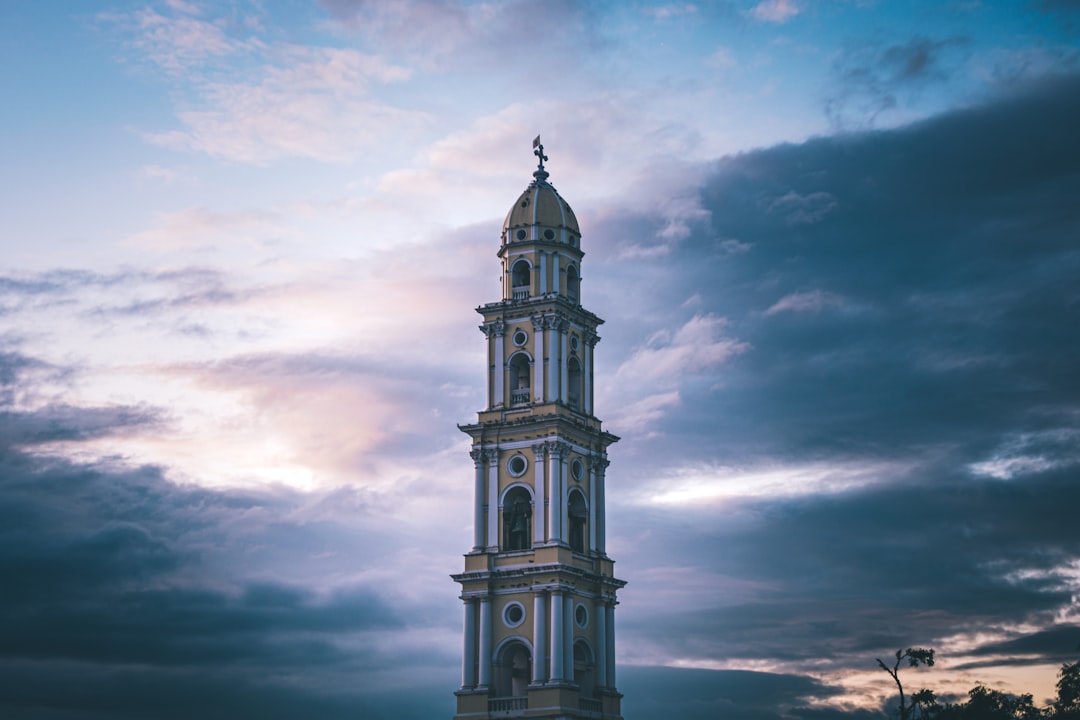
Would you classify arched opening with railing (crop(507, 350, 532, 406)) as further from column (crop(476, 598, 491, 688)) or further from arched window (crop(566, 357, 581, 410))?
column (crop(476, 598, 491, 688))

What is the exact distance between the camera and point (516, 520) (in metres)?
90.5

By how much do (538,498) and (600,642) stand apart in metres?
8.87

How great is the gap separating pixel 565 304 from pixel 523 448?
865 cm

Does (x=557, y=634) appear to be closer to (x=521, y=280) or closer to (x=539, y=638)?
(x=539, y=638)

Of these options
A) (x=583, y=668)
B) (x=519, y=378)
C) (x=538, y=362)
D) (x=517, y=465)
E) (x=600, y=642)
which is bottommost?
(x=583, y=668)

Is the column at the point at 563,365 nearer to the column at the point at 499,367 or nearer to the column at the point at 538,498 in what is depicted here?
the column at the point at 499,367

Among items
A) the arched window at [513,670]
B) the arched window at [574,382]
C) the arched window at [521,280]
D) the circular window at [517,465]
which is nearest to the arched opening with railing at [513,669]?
the arched window at [513,670]

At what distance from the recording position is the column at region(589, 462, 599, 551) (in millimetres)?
91125

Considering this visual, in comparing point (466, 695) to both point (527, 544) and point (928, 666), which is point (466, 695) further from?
point (928, 666)

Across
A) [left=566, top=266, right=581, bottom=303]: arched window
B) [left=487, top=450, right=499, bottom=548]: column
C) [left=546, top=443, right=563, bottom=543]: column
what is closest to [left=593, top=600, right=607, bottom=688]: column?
[left=546, top=443, right=563, bottom=543]: column

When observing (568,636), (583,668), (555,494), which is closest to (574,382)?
(555,494)

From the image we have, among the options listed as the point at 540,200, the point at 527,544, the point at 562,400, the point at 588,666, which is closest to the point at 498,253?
the point at 540,200

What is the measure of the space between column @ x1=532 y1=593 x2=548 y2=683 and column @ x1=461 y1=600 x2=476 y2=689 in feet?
11.6

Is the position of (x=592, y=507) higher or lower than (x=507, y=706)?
higher
